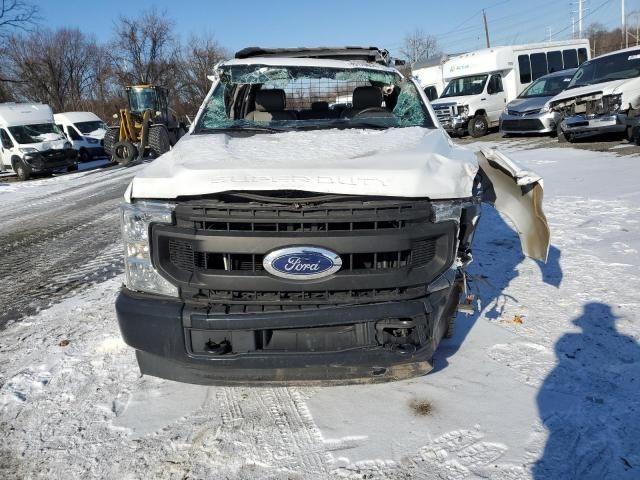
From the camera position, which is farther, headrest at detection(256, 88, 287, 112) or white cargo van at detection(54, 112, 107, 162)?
white cargo van at detection(54, 112, 107, 162)

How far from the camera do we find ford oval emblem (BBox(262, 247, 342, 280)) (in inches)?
90.6

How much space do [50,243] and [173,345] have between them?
5536 mm

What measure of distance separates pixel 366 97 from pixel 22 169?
17.8 metres

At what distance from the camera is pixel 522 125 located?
15.0 metres

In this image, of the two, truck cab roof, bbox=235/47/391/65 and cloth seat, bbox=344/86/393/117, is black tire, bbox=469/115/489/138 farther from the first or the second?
cloth seat, bbox=344/86/393/117

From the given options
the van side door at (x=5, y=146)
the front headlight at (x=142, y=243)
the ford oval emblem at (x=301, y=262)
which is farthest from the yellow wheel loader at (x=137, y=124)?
the ford oval emblem at (x=301, y=262)

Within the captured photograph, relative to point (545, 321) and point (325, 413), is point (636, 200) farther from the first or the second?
point (325, 413)

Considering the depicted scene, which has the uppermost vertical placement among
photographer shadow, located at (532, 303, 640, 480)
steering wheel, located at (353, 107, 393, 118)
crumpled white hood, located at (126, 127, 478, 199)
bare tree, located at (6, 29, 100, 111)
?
bare tree, located at (6, 29, 100, 111)

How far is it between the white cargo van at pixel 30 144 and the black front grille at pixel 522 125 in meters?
15.8

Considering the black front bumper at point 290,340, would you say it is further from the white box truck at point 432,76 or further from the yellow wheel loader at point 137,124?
the white box truck at point 432,76

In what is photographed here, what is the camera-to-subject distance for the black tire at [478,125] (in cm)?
1834

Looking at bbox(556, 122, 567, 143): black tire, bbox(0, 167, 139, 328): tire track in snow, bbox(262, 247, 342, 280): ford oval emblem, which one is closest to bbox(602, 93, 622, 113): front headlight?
bbox(556, 122, 567, 143): black tire

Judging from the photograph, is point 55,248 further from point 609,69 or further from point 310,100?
point 609,69

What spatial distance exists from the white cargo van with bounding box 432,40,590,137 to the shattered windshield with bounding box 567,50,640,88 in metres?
5.28
